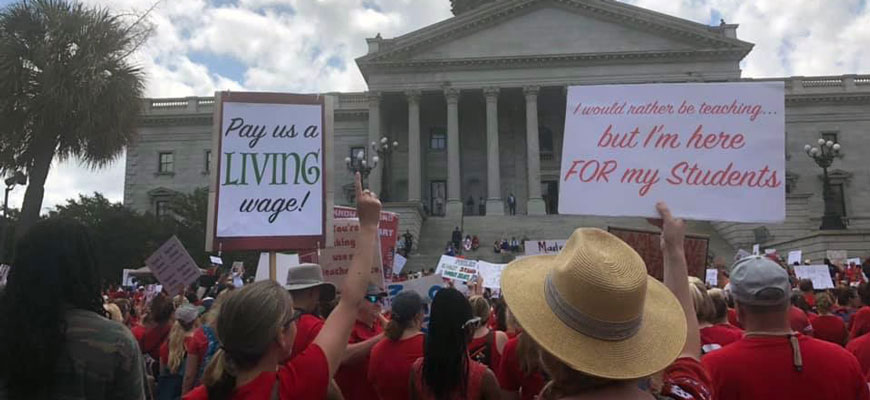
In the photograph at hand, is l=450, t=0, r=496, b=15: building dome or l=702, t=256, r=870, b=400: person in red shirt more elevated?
l=450, t=0, r=496, b=15: building dome

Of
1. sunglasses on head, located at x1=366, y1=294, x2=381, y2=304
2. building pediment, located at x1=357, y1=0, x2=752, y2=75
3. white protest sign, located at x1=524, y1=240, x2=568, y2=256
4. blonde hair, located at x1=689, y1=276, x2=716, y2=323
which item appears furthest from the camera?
building pediment, located at x1=357, y1=0, x2=752, y2=75

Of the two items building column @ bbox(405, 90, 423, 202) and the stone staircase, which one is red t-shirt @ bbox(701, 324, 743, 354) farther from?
building column @ bbox(405, 90, 423, 202)

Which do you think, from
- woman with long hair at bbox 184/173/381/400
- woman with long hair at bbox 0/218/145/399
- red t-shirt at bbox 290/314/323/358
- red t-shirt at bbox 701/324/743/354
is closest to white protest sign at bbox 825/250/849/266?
red t-shirt at bbox 701/324/743/354

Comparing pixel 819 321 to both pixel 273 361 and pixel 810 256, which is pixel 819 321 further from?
pixel 810 256

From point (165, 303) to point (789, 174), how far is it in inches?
1901

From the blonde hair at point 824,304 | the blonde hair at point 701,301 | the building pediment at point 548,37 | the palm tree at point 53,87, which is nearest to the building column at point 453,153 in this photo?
the building pediment at point 548,37

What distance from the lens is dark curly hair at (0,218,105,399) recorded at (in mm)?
2342

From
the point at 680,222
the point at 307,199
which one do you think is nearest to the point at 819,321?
the point at 680,222

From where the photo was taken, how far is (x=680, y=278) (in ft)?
8.72

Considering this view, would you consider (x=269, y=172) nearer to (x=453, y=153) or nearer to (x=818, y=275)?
(x=818, y=275)

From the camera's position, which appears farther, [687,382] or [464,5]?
[464,5]

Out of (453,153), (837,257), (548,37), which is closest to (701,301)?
(837,257)

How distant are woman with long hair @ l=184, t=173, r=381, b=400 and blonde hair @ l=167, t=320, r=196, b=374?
151 inches

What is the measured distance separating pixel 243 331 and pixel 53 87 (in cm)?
2455
